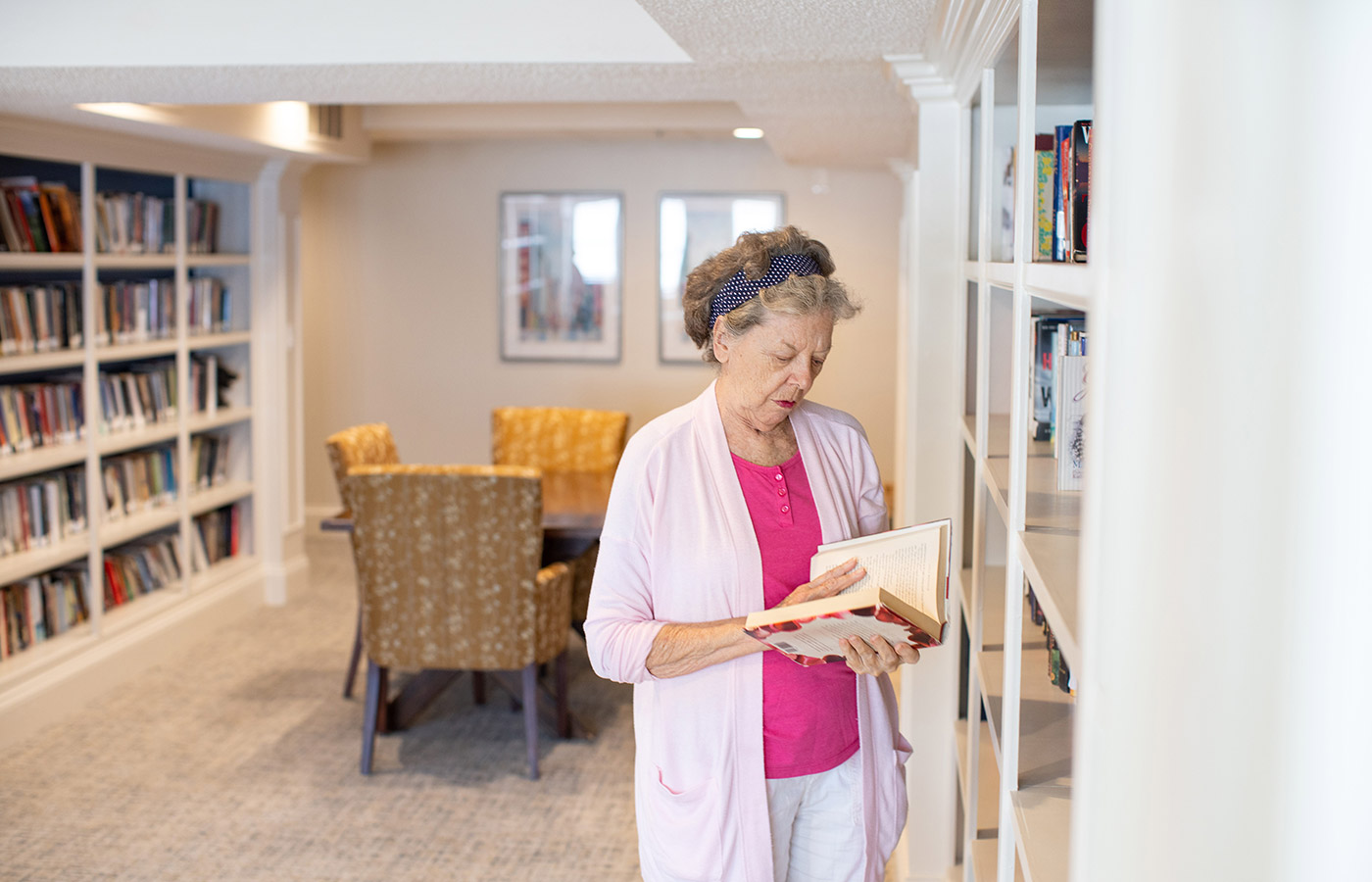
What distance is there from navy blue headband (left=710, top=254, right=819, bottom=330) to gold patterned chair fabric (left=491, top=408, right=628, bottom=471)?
341cm

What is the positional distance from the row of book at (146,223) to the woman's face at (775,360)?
11.9ft

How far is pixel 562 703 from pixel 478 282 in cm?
349

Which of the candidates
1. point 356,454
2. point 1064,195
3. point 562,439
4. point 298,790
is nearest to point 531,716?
point 298,790

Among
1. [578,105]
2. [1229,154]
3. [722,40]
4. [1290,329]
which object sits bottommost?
[1290,329]

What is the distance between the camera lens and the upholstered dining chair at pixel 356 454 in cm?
408

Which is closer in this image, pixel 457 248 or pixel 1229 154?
pixel 1229 154

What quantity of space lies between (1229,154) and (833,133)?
357 centimetres

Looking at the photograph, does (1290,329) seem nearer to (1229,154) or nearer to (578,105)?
(1229,154)

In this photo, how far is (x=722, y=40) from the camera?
2383 mm

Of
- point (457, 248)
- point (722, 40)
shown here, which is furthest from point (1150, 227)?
point (457, 248)

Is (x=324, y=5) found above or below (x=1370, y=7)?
above

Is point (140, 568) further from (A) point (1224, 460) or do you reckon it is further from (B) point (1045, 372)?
(A) point (1224, 460)

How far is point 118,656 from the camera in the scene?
449cm

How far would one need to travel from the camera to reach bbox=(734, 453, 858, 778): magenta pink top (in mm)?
1756
